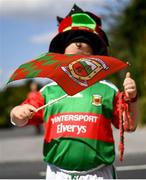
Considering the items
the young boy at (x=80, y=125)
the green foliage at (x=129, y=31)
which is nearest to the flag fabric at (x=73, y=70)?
the young boy at (x=80, y=125)

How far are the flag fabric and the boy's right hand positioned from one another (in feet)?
0.62

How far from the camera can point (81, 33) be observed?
3002 mm

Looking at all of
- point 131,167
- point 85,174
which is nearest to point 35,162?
point 131,167

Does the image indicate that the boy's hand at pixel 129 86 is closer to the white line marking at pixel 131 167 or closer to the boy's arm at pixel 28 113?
the boy's arm at pixel 28 113

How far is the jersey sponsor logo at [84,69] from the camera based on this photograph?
8.65 ft

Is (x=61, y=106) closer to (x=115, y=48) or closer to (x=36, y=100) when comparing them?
(x=36, y=100)

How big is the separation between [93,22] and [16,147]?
9.10 meters

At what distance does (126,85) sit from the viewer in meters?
2.65

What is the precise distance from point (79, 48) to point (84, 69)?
0.32m

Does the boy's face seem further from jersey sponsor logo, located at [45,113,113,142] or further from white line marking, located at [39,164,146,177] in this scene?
white line marking, located at [39,164,146,177]

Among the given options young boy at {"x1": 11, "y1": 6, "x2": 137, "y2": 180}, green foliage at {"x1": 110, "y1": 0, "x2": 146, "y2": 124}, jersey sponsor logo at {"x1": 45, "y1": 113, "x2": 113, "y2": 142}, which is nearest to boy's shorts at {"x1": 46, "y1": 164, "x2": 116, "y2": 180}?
young boy at {"x1": 11, "y1": 6, "x2": 137, "y2": 180}

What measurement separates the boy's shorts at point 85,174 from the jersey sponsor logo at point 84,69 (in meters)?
0.46

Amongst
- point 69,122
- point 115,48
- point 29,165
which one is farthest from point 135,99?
point 115,48

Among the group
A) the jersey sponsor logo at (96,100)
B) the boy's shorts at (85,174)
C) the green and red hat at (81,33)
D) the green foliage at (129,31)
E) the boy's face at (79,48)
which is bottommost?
the boy's shorts at (85,174)
